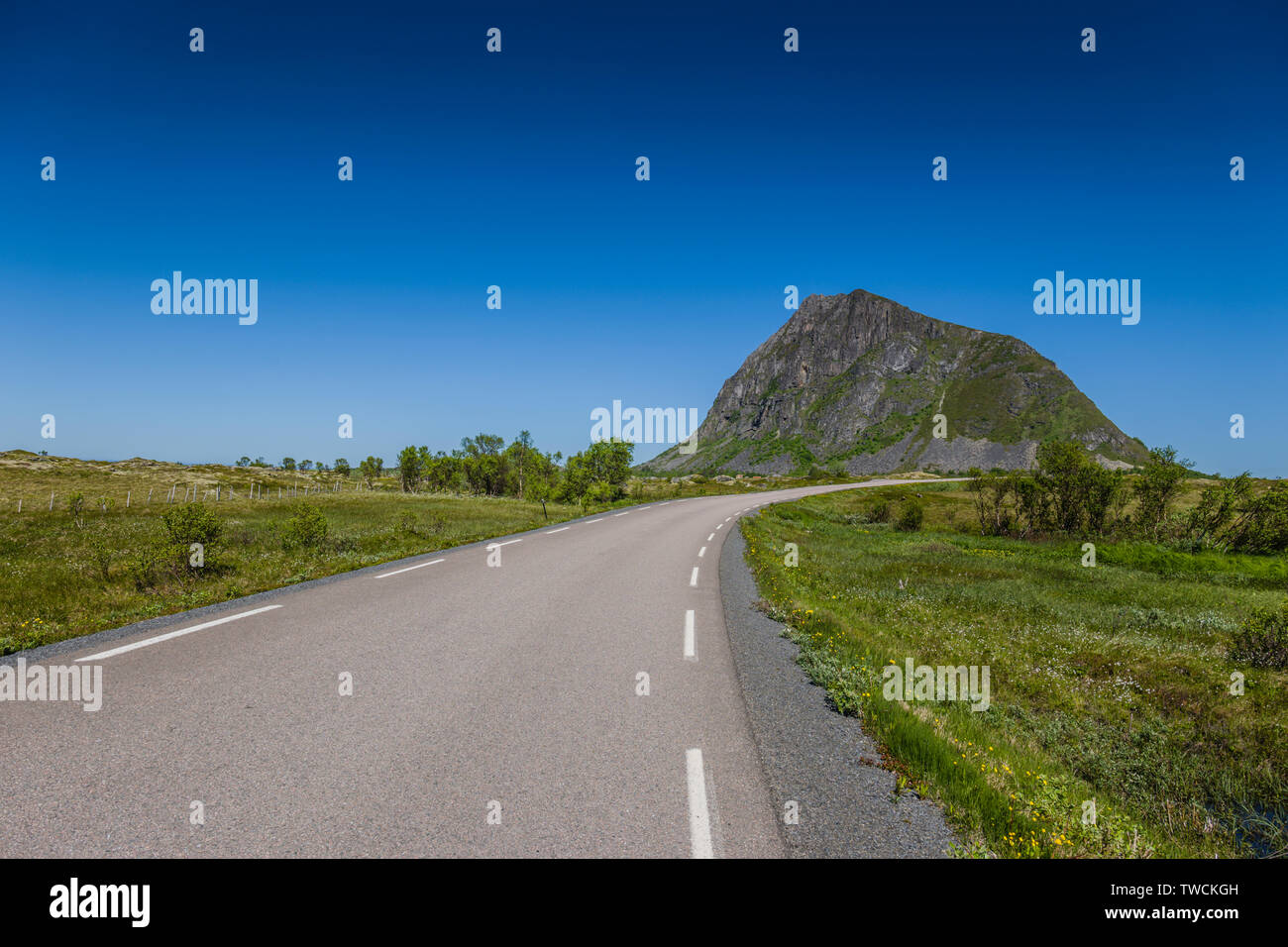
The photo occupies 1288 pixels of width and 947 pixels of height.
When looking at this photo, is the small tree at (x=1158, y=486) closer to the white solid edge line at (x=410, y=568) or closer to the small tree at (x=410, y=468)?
the white solid edge line at (x=410, y=568)

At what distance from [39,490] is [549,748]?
78229 millimetres

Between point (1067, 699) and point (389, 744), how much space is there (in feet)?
29.3

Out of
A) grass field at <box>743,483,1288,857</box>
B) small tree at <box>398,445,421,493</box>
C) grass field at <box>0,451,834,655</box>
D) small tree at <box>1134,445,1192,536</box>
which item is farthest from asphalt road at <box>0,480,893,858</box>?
small tree at <box>398,445,421,493</box>

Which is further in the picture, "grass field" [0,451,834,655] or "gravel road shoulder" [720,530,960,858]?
"grass field" [0,451,834,655]

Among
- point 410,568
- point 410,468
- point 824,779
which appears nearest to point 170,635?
point 410,568

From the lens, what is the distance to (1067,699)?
790 centimetres

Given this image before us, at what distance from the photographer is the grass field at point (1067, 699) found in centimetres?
414

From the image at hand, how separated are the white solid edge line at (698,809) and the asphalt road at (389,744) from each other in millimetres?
13

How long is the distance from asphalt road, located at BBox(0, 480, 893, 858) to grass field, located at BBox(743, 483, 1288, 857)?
156 cm

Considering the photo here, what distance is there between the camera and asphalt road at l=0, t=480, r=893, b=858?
10.5ft

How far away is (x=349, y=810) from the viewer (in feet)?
11.3

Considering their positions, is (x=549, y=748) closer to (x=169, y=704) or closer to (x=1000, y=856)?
(x=1000, y=856)

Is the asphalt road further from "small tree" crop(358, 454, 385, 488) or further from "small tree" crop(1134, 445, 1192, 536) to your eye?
"small tree" crop(358, 454, 385, 488)
